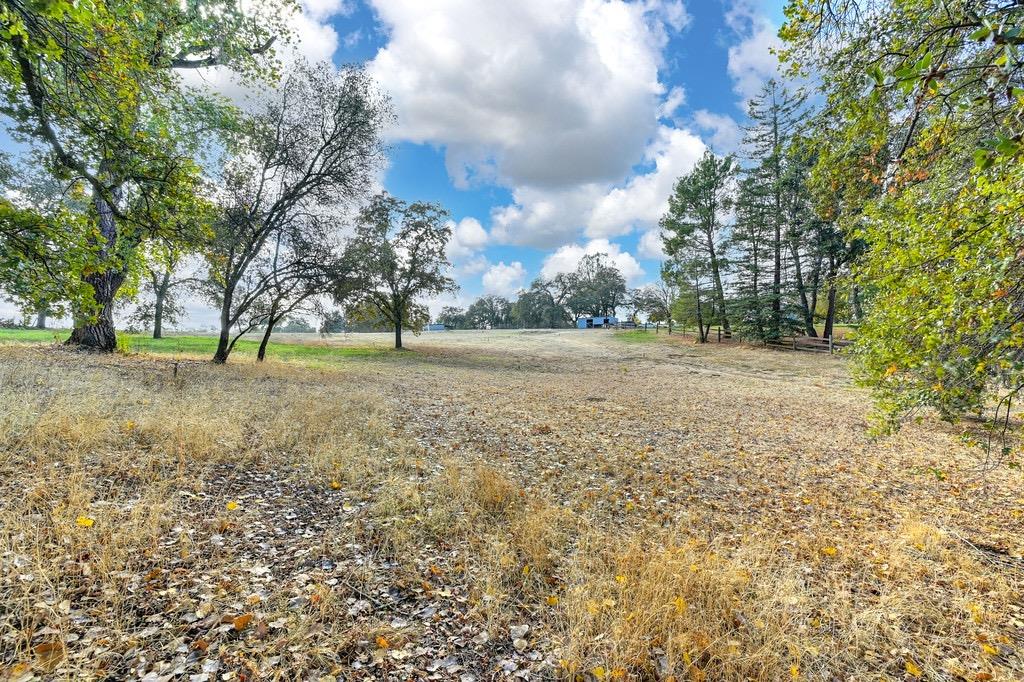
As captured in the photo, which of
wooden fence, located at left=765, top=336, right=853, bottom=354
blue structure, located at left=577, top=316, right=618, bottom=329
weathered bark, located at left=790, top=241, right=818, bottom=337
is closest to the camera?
wooden fence, located at left=765, top=336, right=853, bottom=354

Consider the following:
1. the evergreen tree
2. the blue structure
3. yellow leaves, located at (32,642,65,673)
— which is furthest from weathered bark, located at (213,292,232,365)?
Answer: the blue structure

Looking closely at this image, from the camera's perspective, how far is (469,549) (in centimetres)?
443

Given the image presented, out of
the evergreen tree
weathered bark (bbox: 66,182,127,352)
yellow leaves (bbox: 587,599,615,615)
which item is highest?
the evergreen tree

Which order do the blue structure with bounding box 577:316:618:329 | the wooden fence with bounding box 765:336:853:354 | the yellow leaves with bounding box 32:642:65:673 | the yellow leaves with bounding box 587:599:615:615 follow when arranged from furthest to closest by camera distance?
1. the blue structure with bounding box 577:316:618:329
2. the wooden fence with bounding box 765:336:853:354
3. the yellow leaves with bounding box 587:599:615:615
4. the yellow leaves with bounding box 32:642:65:673

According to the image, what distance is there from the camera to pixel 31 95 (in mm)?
6316

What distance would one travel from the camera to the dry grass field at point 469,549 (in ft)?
9.78

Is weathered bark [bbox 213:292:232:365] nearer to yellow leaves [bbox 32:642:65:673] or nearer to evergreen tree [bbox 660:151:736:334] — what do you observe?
yellow leaves [bbox 32:642:65:673]

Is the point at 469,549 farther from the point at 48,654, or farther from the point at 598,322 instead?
the point at 598,322

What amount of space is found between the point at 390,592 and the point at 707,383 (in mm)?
17565

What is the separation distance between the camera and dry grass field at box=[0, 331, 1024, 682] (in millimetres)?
2982

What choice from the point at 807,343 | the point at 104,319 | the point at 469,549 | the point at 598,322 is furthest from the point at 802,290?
the point at 598,322

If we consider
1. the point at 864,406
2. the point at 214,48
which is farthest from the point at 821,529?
the point at 214,48

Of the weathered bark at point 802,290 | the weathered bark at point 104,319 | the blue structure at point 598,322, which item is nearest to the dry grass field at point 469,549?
the weathered bark at point 104,319

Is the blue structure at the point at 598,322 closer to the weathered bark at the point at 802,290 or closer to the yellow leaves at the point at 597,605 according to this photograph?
the weathered bark at the point at 802,290
